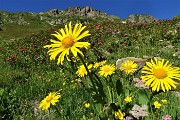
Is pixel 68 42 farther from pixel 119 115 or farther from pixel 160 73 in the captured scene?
pixel 119 115

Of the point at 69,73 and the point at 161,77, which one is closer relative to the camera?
the point at 161,77

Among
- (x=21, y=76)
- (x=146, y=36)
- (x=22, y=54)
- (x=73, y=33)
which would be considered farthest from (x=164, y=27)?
(x=73, y=33)

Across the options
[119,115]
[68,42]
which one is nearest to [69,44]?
[68,42]

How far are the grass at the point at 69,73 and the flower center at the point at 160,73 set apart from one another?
95 centimetres

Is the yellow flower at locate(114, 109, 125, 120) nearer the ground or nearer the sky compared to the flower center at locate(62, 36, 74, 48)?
nearer the ground

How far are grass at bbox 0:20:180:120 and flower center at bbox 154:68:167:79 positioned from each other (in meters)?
0.95

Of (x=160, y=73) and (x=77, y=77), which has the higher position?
(x=77, y=77)

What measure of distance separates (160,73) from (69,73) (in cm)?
800

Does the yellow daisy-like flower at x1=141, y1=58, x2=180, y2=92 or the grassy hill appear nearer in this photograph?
the yellow daisy-like flower at x1=141, y1=58, x2=180, y2=92

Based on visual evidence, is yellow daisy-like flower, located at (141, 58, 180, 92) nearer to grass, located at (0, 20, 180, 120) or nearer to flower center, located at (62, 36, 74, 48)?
flower center, located at (62, 36, 74, 48)

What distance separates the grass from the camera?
7453 mm

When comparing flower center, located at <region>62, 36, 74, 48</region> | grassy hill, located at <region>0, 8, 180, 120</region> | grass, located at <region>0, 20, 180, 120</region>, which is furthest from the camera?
grass, located at <region>0, 20, 180, 120</region>

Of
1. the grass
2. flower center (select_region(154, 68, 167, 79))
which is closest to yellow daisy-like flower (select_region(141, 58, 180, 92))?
flower center (select_region(154, 68, 167, 79))

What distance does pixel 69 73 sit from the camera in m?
11.6
